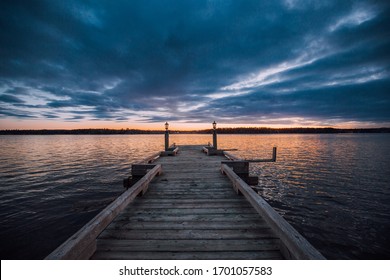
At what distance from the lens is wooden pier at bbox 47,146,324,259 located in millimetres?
2451

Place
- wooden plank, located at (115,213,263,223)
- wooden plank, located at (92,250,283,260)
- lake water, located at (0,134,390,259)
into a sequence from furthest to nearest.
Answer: lake water, located at (0,134,390,259) < wooden plank, located at (115,213,263,223) < wooden plank, located at (92,250,283,260)

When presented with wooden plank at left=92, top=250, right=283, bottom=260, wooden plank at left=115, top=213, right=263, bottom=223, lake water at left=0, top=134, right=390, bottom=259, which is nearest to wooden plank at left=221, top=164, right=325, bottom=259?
wooden plank at left=92, top=250, right=283, bottom=260

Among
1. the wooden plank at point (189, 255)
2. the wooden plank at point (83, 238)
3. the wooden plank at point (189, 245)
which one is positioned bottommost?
the wooden plank at point (189, 255)

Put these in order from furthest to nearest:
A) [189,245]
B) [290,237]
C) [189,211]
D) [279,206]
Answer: [279,206]
[189,211]
[189,245]
[290,237]

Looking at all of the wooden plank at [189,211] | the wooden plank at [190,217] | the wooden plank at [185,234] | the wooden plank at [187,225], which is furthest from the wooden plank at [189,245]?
the wooden plank at [189,211]

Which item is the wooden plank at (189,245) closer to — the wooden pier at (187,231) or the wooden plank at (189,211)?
the wooden pier at (187,231)

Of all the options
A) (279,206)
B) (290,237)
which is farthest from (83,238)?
(279,206)

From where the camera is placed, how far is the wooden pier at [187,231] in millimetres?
2451

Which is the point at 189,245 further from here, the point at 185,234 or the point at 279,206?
the point at 279,206

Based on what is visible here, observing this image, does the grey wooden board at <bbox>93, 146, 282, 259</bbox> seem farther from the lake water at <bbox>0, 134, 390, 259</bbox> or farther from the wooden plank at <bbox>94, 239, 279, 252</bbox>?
the lake water at <bbox>0, 134, 390, 259</bbox>

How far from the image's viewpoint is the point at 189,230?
3.35 metres

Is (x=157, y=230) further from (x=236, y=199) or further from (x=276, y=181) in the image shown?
(x=276, y=181)

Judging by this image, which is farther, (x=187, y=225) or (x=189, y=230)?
(x=187, y=225)

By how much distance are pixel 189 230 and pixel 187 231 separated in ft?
0.18
